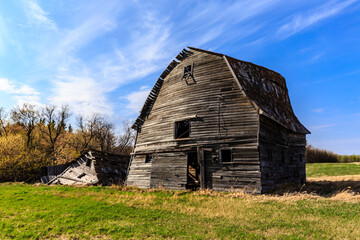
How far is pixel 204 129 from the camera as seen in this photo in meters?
17.0

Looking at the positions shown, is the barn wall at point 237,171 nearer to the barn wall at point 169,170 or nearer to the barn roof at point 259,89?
the barn wall at point 169,170

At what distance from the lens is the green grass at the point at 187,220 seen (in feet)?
23.4

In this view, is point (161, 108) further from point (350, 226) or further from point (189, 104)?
point (350, 226)

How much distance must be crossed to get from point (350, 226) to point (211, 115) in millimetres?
10578

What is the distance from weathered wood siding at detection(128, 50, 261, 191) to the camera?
15.0m

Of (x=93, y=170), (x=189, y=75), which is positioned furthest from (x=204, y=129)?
(x=93, y=170)

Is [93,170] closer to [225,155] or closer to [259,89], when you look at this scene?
[225,155]

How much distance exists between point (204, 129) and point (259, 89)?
6.09 meters

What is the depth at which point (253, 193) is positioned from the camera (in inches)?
552

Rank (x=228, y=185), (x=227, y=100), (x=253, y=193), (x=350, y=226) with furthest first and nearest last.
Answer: (x=227, y=100) < (x=228, y=185) < (x=253, y=193) < (x=350, y=226)

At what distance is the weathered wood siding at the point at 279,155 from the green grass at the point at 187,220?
10.1ft

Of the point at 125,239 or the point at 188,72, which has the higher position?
the point at 188,72

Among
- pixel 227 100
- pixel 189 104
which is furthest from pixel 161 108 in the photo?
pixel 227 100

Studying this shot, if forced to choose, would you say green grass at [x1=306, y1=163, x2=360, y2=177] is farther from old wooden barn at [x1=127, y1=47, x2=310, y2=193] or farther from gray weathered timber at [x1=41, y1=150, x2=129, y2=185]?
gray weathered timber at [x1=41, y1=150, x2=129, y2=185]
